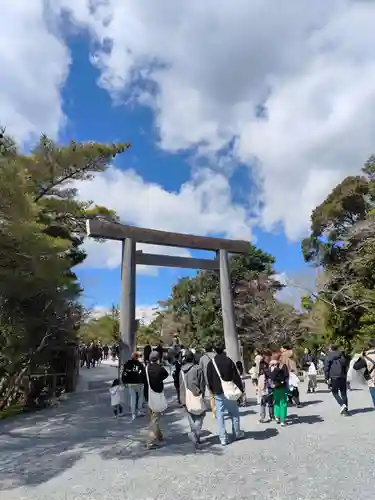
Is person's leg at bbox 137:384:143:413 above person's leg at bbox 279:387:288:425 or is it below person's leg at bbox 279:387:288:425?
above

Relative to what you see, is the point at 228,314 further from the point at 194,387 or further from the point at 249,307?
the point at 249,307

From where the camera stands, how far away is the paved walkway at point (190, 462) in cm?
488

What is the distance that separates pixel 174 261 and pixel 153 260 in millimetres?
891

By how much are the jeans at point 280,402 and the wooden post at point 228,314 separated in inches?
246

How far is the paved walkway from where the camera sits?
4875 mm

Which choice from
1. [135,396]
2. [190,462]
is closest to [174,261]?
[135,396]

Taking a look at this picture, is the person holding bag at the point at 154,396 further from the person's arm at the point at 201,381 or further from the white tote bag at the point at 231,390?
the white tote bag at the point at 231,390

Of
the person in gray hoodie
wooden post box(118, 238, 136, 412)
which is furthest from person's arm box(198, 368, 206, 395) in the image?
wooden post box(118, 238, 136, 412)

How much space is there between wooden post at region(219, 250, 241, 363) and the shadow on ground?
3.57 meters

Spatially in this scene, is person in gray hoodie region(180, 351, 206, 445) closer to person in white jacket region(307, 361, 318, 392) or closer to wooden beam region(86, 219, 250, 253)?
person in white jacket region(307, 361, 318, 392)

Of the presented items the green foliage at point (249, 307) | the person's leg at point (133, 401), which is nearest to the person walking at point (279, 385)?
the person's leg at point (133, 401)

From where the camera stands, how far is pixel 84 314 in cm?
1748

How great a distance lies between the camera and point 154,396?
703 centimetres

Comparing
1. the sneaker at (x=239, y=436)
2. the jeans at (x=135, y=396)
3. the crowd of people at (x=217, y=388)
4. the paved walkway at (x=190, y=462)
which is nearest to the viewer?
the paved walkway at (x=190, y=462)
